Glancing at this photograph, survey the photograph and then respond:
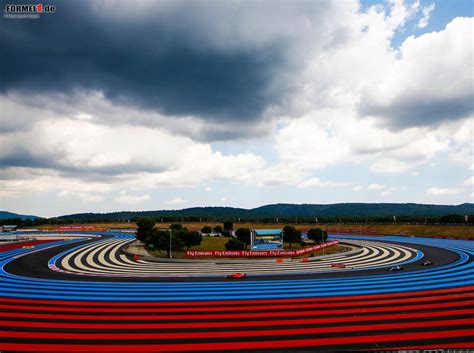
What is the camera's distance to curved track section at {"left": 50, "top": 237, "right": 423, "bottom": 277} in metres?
37.9

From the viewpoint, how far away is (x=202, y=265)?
43438 mm

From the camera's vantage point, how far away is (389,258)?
48344mm

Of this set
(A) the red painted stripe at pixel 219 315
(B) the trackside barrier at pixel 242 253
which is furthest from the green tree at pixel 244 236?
(A) the red painted stripe at pixel 219 315

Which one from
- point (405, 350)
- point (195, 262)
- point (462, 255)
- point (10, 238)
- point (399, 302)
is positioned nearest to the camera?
point (405, 350)

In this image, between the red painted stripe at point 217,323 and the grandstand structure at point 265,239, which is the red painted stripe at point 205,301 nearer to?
the red painted stripe at point 217,323

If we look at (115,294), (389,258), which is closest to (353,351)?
(115,294)

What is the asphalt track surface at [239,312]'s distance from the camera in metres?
17.5

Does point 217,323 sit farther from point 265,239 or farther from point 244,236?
Answer: point 244,236

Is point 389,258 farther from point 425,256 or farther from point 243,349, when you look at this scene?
point 243,349

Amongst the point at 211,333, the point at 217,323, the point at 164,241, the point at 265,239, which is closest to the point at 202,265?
the point at 164,241

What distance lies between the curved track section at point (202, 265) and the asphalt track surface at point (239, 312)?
268 centimetres

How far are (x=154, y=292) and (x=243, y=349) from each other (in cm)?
1329

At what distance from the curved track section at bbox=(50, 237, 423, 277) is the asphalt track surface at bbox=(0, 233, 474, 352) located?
2681 mm

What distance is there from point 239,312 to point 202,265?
71.9ft
